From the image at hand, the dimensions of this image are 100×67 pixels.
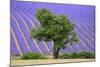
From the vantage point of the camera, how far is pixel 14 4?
7.73 ft

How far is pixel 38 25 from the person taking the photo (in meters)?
2.48

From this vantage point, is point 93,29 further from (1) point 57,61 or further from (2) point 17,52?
(2) point 17,52

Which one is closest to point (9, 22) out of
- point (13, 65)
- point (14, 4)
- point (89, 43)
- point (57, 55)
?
point (14, 4)

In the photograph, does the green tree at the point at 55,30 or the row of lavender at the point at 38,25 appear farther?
the green tree at the point at 55,30

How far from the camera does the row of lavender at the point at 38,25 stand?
237 centimetres

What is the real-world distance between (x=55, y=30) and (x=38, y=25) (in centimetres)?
22

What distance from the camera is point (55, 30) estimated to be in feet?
8.34

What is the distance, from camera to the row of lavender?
7.77 ft

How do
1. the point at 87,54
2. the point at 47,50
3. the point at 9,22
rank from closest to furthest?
1. the point at 9,22
2. the point at 47,50
3. the point at 87,54

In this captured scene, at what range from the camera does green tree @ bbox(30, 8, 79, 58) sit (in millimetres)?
2492

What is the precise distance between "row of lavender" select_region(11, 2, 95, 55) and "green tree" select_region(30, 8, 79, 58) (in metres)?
0.05

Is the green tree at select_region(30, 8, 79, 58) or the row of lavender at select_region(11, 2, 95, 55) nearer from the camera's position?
the row of lavender at select_region(11, 2, 95, 55)

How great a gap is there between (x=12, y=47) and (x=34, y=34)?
305 mm

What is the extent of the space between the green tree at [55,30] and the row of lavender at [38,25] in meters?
0.05
